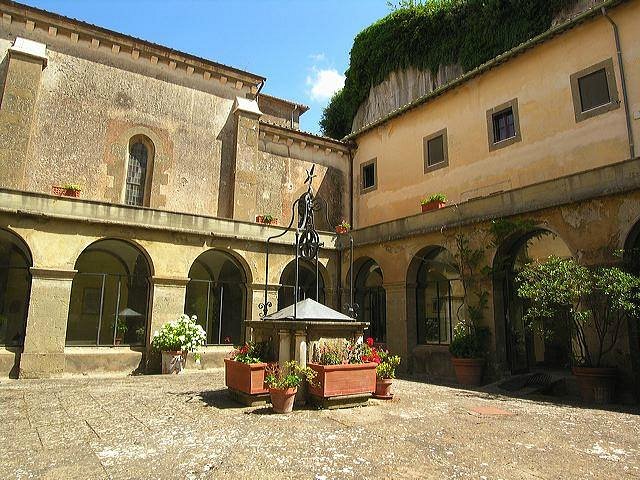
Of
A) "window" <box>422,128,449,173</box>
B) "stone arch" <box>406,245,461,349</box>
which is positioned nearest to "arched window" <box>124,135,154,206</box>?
"stone arch" <box>406,245,461,349</box>

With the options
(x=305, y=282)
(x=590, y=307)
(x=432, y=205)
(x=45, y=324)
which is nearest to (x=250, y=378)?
(x=45, y=324)

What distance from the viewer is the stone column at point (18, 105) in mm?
13469

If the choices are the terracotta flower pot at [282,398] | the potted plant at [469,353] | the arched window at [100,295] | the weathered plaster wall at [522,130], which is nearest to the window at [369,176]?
the weathered plaster wall at [522,130]

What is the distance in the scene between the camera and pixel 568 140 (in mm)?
13172

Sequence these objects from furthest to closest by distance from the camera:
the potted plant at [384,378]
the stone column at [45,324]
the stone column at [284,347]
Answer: the stone column at [45,324]
the potted plant at [384,378]
the stone column at [284,347]

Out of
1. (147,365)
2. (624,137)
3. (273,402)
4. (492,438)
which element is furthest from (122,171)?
(624,137)

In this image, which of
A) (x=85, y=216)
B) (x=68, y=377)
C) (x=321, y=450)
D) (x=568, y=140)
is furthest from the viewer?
(x=568, y=140)

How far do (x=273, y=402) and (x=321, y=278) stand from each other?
10117 mm

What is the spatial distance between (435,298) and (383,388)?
25.2 ft

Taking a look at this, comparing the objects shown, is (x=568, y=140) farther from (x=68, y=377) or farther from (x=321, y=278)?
(x=68, y=377)

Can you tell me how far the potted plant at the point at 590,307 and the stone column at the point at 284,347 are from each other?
5364mm

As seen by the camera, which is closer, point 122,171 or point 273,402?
point 273,402

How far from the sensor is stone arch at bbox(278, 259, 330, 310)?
16.8 meters

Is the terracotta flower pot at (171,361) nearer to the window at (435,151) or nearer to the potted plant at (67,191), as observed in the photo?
the potted plant at (67,191)
